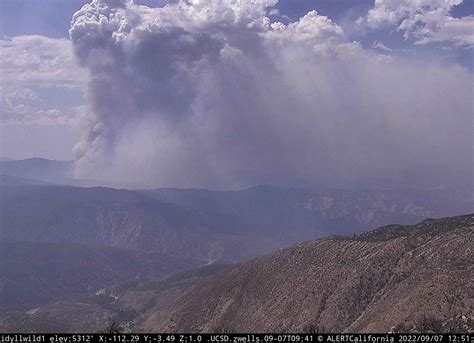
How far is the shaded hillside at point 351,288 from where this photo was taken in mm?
98250

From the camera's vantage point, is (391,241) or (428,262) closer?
(428,262)

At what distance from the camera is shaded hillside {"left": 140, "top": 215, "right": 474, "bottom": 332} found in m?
98.2

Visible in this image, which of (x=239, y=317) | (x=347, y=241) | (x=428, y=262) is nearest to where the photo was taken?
(x=428, y=262)

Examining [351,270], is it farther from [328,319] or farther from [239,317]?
[239,317]

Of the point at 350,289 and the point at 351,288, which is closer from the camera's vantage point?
the point at 350,289

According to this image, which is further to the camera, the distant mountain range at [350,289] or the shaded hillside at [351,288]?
the shaded hillside at [351,288]

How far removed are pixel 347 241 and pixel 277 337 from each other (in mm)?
91596

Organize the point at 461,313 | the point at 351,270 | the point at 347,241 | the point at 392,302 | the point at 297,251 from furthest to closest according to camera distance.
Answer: the point at 297,251 → the point at 347,241 → the point at 351,270 → the point at 392,302 → the point at 461,313

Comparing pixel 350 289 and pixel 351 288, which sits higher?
pixel 351 288

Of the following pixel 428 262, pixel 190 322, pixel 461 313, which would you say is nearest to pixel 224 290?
pixel 190 322

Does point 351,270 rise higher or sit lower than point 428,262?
lower

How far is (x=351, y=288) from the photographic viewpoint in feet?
408

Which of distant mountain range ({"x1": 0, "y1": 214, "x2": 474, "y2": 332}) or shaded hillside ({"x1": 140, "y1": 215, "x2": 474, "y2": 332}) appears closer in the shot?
distant mountain range ({"x1": 0, "y1": 214, "x2": 474, "y2": 332})

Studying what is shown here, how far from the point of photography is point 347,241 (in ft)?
500
